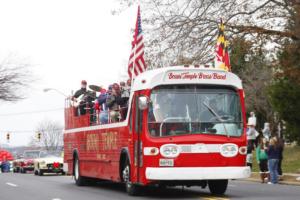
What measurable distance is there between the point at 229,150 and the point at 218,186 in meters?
1.75

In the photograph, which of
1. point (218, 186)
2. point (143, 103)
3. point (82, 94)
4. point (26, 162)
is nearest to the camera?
Answer: point (143, 103)

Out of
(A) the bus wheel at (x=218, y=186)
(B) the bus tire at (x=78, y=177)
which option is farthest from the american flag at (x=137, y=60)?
(A) the bus wheel at (x=218, y=186)

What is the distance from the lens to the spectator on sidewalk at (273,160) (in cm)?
2430

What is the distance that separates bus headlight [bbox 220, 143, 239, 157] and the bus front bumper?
32 centimetres

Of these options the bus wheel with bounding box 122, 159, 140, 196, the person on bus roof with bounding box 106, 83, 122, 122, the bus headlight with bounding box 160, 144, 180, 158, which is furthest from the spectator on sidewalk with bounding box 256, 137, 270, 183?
the bus headlight with bounding box 160, 144, 180, 158

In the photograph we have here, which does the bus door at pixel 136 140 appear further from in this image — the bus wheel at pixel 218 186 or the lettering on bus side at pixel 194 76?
the bus wheel at pixel 218 186

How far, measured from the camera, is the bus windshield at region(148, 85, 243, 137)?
1636 cm

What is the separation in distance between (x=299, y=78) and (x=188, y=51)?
5.32 m

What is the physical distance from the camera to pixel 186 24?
31.0m

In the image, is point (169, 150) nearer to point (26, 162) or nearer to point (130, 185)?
point (130, 185)

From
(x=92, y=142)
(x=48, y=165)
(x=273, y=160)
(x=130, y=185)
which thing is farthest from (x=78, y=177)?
(x=48, y=165)

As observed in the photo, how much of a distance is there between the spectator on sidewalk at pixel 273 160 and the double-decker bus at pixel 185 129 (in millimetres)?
6920

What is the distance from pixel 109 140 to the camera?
64.1ft

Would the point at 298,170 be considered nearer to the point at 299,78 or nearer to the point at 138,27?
the point at 299,78
